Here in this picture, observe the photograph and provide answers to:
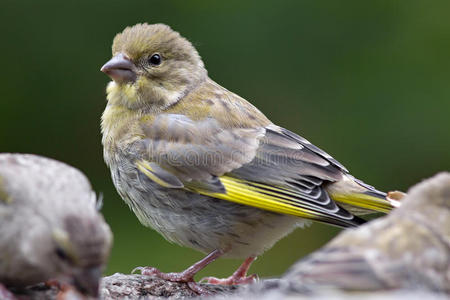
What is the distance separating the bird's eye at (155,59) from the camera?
4891mm

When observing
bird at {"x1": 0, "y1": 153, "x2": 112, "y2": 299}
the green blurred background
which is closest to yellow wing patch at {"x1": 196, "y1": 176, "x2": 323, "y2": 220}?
bird at {"x1": 0, "y1": 153, "x2": 112, "y2": 299}

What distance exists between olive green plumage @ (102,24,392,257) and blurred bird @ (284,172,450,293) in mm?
1138

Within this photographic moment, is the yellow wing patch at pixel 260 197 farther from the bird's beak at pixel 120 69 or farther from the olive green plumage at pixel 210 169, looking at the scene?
the bird's beak at pixel 120 69

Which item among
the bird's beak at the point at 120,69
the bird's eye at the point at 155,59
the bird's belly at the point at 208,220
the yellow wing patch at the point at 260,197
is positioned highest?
the bird's eye at the point at 155,59

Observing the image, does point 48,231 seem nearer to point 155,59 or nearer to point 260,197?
point 260,197

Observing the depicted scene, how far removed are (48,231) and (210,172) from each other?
1.53 m

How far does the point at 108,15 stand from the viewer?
6562 millimetres

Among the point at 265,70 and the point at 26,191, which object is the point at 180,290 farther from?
the point at 265,70

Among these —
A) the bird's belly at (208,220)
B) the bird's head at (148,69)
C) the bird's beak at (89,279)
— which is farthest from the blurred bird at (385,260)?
the bird's head at (148,69)

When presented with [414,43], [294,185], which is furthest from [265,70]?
[294,185]

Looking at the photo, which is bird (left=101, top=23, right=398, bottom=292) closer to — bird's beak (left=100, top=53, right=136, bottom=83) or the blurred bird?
bird's beak (left=100, top=53, right=136, bottom=83)

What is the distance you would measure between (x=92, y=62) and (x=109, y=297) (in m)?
3.30

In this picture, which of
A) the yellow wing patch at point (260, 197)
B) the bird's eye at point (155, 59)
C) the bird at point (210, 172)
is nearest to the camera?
the yellow wing patch at point (260, 197)

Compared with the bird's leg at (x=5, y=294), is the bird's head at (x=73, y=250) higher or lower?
higher
